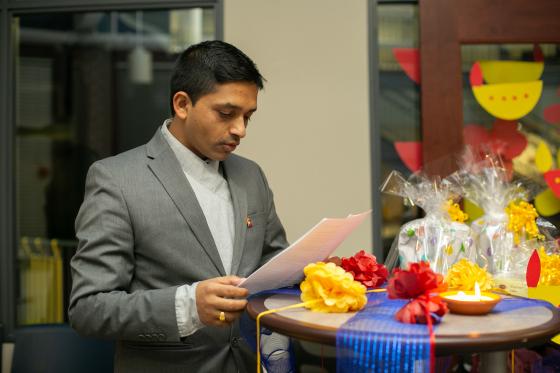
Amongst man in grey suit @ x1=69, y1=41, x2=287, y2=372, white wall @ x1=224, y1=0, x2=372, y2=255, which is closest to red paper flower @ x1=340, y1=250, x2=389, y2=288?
man in grey suit @ x1=69, y1=41, x2=287, y2=372

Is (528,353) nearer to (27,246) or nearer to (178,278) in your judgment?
(178,278)

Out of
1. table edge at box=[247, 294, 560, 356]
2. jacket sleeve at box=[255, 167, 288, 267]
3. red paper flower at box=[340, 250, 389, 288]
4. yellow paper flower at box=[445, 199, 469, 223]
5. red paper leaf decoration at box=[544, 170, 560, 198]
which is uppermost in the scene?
red paper leaf decoration at box=[544, 170, 560, 198]

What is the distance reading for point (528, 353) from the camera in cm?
188

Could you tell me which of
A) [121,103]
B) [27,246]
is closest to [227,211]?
[27,246]

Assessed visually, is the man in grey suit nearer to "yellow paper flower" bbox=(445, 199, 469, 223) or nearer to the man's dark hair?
the man's dark hair

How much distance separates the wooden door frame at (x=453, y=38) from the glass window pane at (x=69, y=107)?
1011 mm

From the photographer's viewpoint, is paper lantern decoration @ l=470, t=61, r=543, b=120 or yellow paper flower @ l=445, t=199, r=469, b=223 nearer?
yellow paper flower @ l=445, t=199, r=469, b=223

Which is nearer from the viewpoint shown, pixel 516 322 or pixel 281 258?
pixel 516 322

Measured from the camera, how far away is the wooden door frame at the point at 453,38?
8.49 ft

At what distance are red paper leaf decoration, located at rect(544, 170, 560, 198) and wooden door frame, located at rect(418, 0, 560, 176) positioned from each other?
428mm

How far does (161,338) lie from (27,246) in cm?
187

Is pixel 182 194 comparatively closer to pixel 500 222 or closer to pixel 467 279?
pixel 467 279

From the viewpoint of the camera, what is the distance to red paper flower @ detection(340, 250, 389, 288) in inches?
54.0

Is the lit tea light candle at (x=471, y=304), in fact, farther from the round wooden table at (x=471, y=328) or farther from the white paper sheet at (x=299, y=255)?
the white paper sheet at (x=299, y=255)
